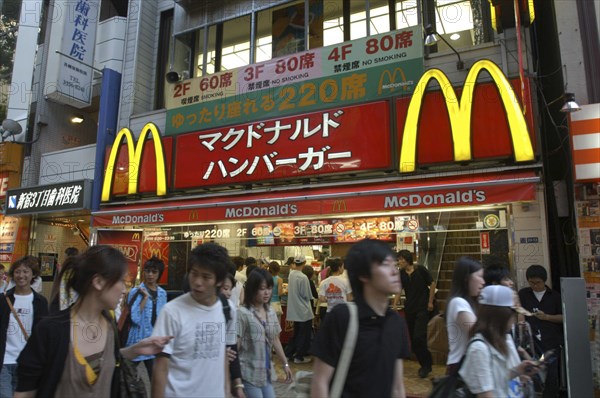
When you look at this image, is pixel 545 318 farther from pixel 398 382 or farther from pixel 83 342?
pixel 83 342

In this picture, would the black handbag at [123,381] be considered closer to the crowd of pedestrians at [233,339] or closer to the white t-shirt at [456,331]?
the crowd of pedestrians at [233,339]

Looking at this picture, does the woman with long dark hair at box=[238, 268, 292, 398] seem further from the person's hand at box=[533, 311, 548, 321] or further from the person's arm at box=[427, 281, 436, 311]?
the person's arm at box=[427, 281, 436, 311]

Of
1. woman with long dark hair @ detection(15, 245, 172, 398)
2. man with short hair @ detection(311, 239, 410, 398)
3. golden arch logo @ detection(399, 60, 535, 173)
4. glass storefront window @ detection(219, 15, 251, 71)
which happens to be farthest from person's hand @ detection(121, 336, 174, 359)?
glass storefront window @ detection(219, 15, 251, 71)

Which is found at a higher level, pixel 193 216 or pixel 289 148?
pixel 289 148

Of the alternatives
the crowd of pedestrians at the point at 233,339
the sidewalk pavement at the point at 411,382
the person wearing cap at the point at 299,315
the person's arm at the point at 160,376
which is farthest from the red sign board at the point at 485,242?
the person's arm at the point at 160,376

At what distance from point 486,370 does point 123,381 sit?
6.35ft

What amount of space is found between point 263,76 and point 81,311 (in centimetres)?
832

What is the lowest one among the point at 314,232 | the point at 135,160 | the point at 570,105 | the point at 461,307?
the point at 461,307

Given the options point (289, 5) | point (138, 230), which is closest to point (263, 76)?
point (289, 5)

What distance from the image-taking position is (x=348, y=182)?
328 inches

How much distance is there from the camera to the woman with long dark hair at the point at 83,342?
2098mm

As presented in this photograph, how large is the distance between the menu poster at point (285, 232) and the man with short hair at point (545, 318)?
5.23m

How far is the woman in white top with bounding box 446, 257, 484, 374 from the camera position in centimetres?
341

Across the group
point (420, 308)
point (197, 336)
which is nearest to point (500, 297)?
point (197, 336)
